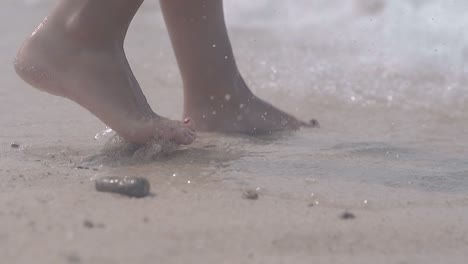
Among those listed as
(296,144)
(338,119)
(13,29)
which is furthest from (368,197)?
(13,29)

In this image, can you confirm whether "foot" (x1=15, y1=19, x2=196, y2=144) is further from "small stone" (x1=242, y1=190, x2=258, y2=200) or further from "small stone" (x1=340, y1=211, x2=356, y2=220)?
"small stone" (x1=340, y1=211, x2=356, y2=220)

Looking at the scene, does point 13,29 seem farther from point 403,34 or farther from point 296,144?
point 296,144

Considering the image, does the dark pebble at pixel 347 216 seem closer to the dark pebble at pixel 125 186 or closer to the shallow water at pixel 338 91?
the shallow water at pixel 338 91

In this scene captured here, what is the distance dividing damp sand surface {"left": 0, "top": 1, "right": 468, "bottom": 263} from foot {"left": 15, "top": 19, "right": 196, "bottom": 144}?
0.05 m

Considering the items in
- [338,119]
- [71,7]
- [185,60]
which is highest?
[71,7]

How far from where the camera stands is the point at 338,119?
104 inches

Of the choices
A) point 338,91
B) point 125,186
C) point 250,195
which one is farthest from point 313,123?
point 125,186

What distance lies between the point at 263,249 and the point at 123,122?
792 mm

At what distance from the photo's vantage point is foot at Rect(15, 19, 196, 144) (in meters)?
1.94

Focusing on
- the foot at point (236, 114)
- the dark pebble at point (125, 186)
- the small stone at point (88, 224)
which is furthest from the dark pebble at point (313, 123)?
the small stone at point (88, 224)

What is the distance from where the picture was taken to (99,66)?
1.96 m

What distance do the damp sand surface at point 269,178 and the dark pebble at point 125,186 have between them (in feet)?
0.07

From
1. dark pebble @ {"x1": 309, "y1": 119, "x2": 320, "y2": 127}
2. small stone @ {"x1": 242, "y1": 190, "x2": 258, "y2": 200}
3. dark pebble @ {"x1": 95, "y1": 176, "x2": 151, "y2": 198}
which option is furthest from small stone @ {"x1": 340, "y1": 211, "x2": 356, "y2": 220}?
dark pebble @ {"x1": 309, "y1": 119, "x2": 320, "y2": 127}

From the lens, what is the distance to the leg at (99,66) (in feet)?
6.39
